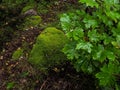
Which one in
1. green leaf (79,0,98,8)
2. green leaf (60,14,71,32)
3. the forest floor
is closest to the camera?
green leaf (79,0,98,8)

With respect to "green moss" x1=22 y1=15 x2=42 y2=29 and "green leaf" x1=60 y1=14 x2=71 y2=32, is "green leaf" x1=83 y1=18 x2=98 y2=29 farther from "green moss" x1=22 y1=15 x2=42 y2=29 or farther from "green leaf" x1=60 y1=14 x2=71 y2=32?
"green moss" x1=22 y1=15 x2=42 y2=29

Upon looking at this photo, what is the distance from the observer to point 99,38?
267 cm

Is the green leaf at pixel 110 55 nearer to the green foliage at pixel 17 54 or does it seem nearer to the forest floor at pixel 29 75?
the forest floor at pixel 29 75

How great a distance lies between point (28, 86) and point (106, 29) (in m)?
1.78

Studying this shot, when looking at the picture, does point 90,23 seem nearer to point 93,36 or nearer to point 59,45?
point 93,36

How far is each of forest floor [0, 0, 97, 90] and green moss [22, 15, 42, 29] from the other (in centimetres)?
20

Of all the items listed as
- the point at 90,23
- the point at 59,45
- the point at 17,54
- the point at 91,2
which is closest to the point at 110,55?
the point at 90,23

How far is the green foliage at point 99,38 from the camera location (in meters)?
Answer: 2.59

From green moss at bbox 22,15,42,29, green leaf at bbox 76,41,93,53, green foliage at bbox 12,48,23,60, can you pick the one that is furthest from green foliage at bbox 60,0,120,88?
green moss at bbox 22,15,42,29

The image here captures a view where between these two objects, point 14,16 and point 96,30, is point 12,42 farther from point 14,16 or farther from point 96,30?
point 96,30

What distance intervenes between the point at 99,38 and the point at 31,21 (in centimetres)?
327

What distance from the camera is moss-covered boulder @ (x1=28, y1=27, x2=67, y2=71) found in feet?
13.4

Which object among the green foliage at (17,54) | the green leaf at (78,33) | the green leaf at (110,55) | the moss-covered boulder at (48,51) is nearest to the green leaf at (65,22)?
the green leaf at (78,33)

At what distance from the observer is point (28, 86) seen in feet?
Answer: 13.2
